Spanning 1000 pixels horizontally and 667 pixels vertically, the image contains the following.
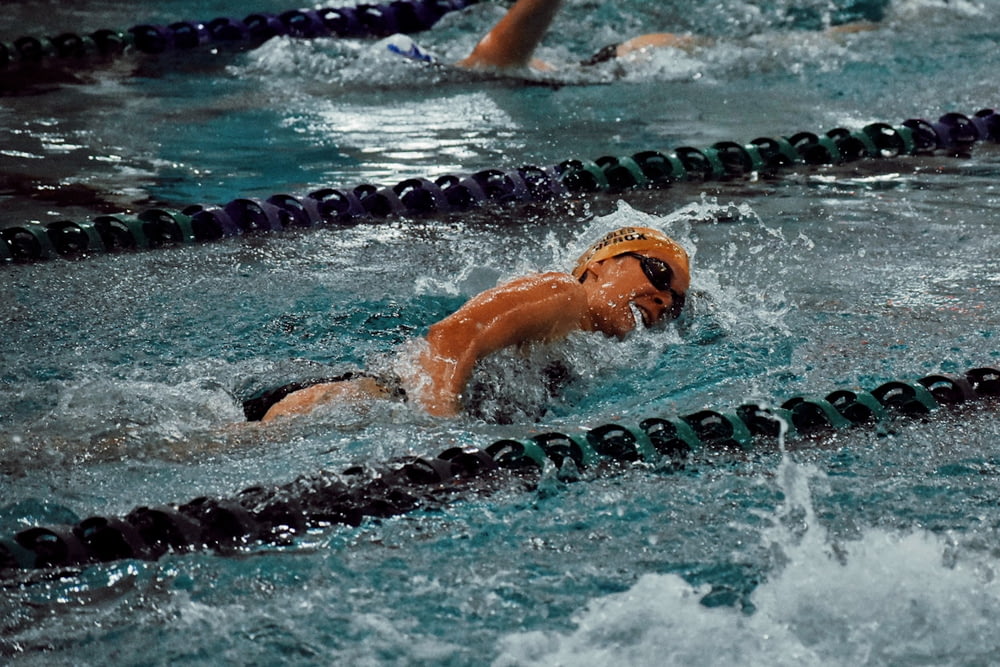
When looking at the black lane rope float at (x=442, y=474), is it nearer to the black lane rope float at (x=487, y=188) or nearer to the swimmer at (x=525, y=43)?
the black lane rope float at (x=487, y=188)

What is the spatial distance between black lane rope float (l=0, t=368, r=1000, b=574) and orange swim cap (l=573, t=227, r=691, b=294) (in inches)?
19.7

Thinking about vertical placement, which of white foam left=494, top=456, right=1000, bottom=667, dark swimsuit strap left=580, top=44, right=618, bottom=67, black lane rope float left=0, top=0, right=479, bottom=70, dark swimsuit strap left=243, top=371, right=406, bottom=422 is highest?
black lane rope float left=0, top=0, right=479, bottom=70

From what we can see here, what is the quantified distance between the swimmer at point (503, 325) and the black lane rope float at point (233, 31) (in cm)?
477

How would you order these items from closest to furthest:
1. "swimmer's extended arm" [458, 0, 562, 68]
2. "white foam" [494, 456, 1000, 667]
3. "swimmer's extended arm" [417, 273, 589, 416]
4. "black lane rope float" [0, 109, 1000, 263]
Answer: "white foam" [494, 456, 1000, 667]
"swimmer's extended arm" [417, 273, 589, 416]
"black lane rope float" [0, 109, 1000, 263]
"swimmer's extended arm" [458, 0, 562, 68]

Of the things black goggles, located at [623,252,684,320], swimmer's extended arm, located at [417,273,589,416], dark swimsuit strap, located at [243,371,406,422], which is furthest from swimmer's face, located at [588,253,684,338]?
dark swimsuit strap, located at [243,371,406,422]

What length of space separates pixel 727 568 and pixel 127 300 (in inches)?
88.7

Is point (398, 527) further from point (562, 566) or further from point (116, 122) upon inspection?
point (116, 122)

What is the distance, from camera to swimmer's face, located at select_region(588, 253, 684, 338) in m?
3.32

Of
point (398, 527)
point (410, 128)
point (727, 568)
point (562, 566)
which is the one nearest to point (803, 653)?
point (727, 568)

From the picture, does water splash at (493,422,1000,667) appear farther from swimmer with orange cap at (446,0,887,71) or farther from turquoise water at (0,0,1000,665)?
swimmer with orange cap at (446,0,887,71)

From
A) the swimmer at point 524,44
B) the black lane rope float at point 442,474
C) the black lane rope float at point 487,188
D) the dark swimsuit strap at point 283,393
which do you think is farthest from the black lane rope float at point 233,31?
the black lane rope float at point 442,474

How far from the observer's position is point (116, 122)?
596 cm

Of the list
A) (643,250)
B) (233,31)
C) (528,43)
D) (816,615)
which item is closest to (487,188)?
(643,250)

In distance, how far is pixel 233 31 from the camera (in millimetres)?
7637
